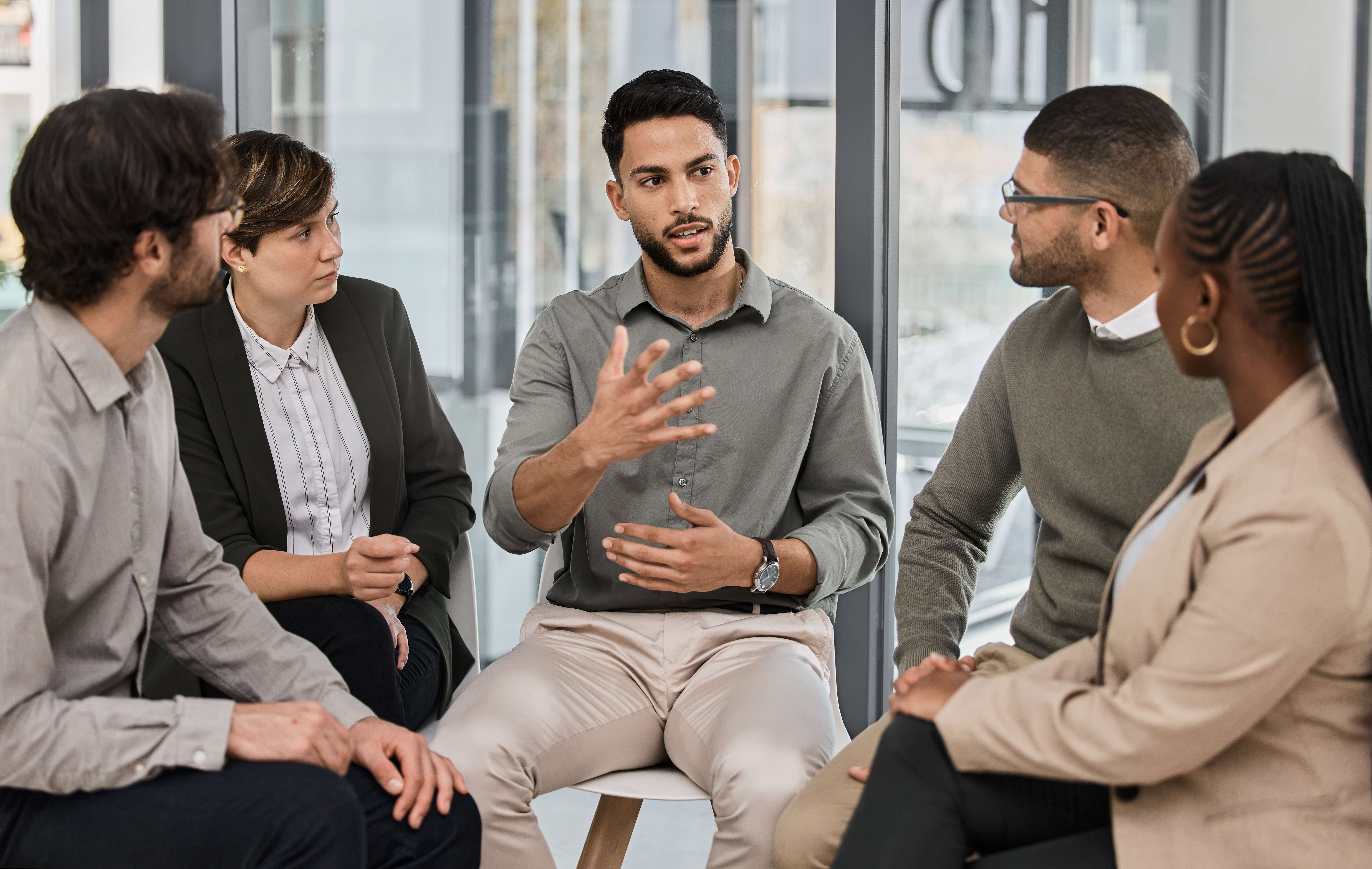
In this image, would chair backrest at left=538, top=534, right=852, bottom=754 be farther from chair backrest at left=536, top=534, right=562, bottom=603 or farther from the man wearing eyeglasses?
the man wearing eyeglasses

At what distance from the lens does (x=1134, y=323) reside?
1752 mm

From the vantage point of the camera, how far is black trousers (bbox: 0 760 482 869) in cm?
130

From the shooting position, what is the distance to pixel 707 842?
2637mm

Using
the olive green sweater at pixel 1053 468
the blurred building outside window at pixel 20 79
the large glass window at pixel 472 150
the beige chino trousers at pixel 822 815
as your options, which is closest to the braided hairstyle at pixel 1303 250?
the olive green sweater at pixel 1053 468

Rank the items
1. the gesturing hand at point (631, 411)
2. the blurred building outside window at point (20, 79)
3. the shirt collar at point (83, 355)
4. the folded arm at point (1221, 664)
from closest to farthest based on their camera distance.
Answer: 1. the folded arm at point (1221, 664)
2. the shirt collar at point (83, 355)
3. the gesturing hand at point (631, 411)
4. the blurred building outside window at point (20, 79)

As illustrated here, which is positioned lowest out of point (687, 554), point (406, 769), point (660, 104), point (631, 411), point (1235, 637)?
point (406, 769)

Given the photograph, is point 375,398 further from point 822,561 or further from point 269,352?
point 822,561

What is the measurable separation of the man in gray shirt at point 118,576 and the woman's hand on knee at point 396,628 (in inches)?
16.7

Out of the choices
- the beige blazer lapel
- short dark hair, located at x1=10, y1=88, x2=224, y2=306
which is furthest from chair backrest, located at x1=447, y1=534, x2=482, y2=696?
the beige blazer lapel

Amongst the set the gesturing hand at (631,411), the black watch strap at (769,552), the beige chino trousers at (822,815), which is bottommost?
the beige chino trousers at (822,815)

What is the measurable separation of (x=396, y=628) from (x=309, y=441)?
16.5 inches

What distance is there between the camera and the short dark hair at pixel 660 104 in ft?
7.19

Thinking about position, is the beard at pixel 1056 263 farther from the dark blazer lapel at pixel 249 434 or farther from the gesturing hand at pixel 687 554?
the dark blazer lapel at pixel 249 434

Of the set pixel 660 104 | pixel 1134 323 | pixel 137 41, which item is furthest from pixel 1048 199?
pixel 137 41
